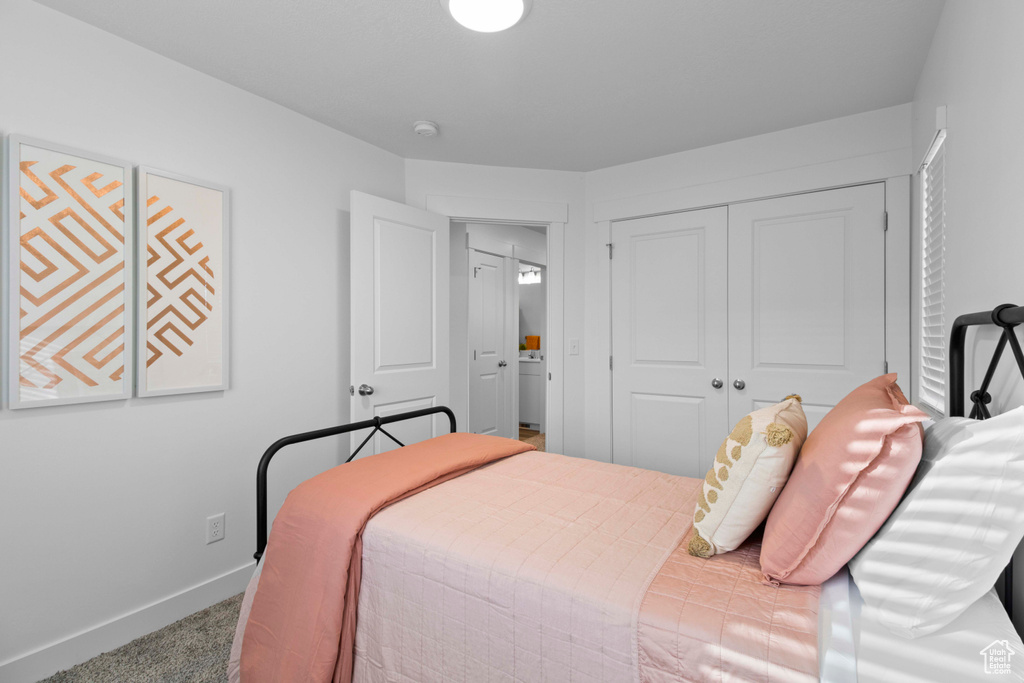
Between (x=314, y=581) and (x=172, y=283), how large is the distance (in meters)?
1.50

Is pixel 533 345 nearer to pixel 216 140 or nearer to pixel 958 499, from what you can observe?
pixel 216 140

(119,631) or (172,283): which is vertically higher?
(172,283)

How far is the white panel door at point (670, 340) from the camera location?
3219 millimetres

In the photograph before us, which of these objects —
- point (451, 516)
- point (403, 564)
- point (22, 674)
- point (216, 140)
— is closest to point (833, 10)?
point (451, 516)

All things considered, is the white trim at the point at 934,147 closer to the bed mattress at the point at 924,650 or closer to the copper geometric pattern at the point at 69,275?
the bed mattress at the point at 924,650

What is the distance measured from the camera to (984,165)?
1.37 metres

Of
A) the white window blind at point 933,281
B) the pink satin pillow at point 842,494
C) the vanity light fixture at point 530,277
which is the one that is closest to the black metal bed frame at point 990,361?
the pink satin pillow at point 842,494

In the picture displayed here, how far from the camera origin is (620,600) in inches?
43.1

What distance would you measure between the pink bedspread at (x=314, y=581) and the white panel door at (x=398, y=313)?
1.21 m

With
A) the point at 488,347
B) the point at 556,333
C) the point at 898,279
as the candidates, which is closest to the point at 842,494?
the point at 898,279

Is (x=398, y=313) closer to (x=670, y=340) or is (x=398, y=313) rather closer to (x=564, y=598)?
(x=670, y=340)

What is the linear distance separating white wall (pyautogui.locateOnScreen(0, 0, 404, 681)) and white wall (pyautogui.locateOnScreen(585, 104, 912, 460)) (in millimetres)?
1729

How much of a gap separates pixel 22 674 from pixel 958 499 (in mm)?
2814

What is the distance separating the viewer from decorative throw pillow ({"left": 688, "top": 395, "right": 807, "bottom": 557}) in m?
1.18
